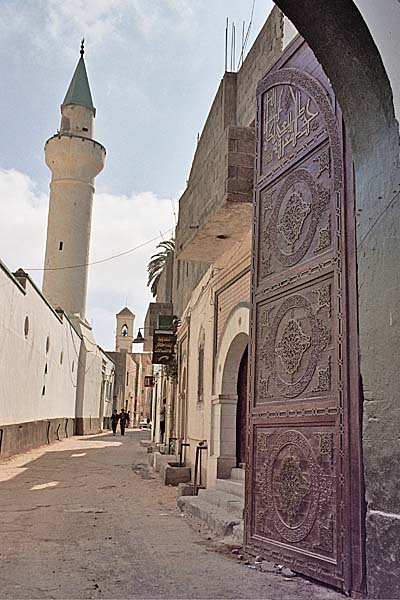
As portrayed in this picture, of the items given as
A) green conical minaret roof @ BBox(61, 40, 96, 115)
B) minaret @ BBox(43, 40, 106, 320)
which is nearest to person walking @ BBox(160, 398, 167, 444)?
minaret @ BBox(43, 40, 106, 320)

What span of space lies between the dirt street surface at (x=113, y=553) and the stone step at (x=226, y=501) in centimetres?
45

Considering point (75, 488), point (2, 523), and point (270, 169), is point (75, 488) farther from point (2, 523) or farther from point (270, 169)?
point (270, 169)

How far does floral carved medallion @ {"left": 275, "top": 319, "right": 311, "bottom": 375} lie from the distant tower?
4920 cm

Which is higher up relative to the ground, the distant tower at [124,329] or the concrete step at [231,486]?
the distant tower at [124,329]

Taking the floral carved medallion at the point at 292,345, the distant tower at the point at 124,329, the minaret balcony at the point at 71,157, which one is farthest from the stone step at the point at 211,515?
the distant tower at the point at 124,329

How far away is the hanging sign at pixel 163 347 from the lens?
650 inches

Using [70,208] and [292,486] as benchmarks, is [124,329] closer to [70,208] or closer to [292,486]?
[70,208]

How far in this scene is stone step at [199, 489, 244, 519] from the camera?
255 inches

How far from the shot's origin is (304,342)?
4.57m

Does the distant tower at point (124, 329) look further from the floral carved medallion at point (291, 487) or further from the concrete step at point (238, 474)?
the floral carved medallion at point (291, 487)

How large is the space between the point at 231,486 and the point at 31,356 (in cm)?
1227

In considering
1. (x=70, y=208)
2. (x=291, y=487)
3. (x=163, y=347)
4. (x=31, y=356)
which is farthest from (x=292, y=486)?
(x=70, y=208)

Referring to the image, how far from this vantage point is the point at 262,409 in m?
5.00

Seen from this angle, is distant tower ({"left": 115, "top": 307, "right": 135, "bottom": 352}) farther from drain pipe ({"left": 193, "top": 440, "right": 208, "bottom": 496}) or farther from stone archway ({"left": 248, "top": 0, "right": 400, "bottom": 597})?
stone archway ({"left": 248, "top": 0, "right": 400, "bottom": 597})
